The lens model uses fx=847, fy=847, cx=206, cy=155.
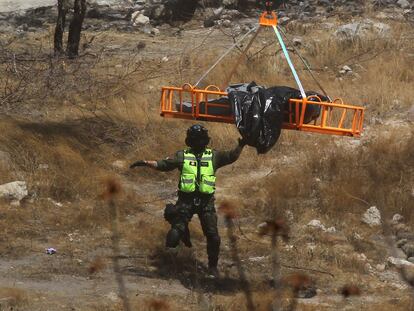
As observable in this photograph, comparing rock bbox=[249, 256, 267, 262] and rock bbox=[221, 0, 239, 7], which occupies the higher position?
rock bbox=[221, 0, 239, 7]

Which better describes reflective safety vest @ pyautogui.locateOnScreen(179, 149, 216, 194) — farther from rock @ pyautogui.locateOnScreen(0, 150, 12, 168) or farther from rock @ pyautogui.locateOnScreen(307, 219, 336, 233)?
rock @ pyautogui.locateOnScreen(0, 150, 12, 168)

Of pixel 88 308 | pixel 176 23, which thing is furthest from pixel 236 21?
pixel 88 308

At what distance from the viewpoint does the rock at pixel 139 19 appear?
1973 centimetres

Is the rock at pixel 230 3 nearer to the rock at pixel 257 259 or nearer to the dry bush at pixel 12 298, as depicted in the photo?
the rock at pixel 257 259

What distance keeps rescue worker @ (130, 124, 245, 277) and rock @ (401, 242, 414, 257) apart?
7.90ft

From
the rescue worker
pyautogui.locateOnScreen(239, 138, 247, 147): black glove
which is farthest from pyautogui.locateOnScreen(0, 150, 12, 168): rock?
pyautogui.locateOnScreen(239, 138, 247, 147): black glove

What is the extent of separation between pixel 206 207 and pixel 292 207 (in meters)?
2.62

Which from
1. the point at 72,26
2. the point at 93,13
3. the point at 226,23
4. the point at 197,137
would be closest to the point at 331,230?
the point at 197,137

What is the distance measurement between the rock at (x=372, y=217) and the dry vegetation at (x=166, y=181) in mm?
85

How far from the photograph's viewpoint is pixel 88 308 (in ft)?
22.1

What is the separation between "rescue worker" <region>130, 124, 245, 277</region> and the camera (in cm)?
764

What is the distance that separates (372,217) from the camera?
32.3 ft

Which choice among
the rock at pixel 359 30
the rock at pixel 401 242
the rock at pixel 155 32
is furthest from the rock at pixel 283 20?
the rock at pixel 401 242

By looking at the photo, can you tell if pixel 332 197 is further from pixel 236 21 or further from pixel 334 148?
pixel 236 21
